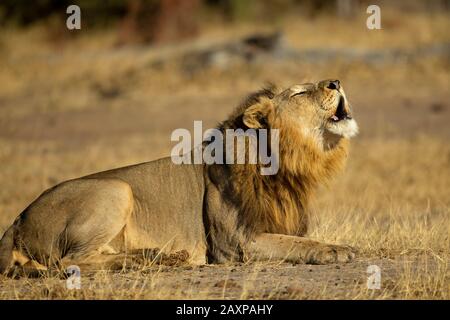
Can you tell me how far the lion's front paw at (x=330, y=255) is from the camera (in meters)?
6.14

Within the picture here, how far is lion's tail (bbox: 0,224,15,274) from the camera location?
20.7 ft

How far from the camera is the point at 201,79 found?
70.4 ft

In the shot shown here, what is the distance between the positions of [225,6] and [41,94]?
9.92 meters

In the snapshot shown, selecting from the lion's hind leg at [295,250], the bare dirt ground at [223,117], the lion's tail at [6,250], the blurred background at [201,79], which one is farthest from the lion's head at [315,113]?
the blurred background at [201,79]

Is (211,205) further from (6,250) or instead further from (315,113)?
(6,250)

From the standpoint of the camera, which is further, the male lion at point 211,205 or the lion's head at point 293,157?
the lion's head at point 293,157

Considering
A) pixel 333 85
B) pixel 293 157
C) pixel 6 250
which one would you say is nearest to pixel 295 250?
pixel 293 157

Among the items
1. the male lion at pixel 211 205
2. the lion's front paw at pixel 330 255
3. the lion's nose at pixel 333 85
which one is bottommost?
the lion's front paw at pixel 330 255

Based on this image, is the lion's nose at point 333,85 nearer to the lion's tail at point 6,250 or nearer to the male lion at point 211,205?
the male lion at point 211,205

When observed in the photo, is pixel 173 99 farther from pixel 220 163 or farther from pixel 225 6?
pixel 220 163

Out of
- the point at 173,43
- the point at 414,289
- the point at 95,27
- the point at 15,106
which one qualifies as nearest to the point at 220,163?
the point at 414,289

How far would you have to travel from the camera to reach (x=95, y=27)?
96.0ft

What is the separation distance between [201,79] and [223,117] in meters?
3.16

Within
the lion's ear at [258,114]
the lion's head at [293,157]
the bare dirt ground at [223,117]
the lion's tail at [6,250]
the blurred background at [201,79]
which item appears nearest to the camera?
the bare dirt ground at [223,117]
